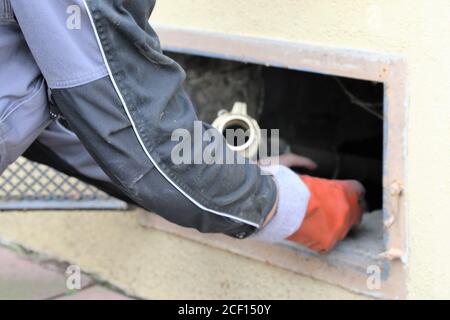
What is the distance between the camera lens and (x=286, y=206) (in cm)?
149

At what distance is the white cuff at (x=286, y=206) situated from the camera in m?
1.49

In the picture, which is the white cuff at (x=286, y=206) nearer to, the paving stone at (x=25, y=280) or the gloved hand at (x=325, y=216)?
the gloved hand at (x=325, y=216)

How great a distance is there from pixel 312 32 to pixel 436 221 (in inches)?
19.6

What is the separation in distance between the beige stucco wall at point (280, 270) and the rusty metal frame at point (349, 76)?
0.07 ft

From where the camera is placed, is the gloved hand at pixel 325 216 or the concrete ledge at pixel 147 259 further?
the concrete ledge at pixel 147 259

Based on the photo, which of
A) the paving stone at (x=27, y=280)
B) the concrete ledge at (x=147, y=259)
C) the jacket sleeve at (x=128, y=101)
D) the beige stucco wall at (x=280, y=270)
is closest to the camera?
the jacket sleeve at (x=128, y=101)

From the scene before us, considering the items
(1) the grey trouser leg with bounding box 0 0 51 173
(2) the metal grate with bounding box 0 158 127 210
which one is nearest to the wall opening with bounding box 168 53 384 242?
(2) the metal grate with bounding box 0 158 127 210

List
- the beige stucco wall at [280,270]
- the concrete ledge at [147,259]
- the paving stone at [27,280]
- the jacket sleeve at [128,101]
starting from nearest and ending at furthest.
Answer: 1. the jacket sleeve at [128,101]
2. the beige stucco wall at [280,270]
3. the concrete ledge at [147,259]
4. the paving stone at [27,280]

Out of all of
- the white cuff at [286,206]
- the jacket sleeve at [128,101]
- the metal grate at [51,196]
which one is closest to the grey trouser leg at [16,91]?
the jacket sleeve at [128,101]

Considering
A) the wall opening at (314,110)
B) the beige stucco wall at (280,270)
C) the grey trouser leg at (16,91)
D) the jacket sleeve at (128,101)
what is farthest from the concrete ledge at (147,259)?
the grey trouser leg at (16,91)

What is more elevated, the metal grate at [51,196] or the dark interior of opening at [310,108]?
the dark interior of opening at [310,108]

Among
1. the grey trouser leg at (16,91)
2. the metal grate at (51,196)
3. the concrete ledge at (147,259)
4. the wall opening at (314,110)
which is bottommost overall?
the concrete ledge at (147,259)

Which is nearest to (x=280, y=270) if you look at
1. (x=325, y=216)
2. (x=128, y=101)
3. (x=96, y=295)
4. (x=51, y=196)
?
(x=325, y=216)

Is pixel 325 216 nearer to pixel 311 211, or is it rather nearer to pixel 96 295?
pixel 311 211
